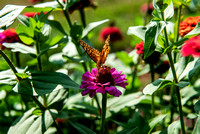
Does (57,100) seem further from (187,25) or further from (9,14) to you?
(187,25)

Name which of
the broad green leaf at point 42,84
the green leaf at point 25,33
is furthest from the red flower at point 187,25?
the green leaf at point 25,33

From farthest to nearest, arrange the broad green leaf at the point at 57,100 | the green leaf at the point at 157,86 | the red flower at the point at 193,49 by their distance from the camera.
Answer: the broad green leaf at the point at 57,100, the green leaf at the point at 157,86, the red flower at the point at 193,49

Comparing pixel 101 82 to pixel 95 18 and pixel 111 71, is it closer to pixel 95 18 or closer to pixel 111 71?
pixel 111 71

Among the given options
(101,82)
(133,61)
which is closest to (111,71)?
(101,82)

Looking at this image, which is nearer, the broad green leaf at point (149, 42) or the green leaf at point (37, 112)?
the broad green leaf at point (149, 42)

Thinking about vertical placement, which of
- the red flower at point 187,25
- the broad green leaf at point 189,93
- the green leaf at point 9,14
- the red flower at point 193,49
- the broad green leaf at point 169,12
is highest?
the green leaf at point 9,14

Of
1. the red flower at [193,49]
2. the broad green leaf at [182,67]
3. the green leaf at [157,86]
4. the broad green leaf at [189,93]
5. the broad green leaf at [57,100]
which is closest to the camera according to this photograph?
the red flower at [193,49]

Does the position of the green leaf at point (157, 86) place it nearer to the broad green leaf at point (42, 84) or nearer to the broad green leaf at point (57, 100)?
the broad green leaf at point (42, 84)

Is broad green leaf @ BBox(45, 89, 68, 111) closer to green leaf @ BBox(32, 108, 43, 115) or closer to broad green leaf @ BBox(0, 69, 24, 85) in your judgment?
green leaf @ BBox(32, 108, 43, 115)
